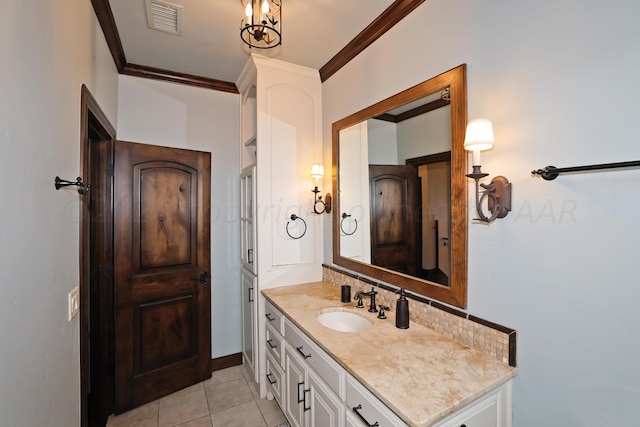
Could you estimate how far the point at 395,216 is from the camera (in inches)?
75.9

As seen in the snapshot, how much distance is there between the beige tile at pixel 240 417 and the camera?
210 centimetres

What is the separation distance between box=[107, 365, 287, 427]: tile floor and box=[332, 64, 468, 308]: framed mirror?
1.26 meters

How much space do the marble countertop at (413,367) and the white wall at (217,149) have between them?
1319 mm

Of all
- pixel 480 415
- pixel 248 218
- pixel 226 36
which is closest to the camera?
pixel 480 415

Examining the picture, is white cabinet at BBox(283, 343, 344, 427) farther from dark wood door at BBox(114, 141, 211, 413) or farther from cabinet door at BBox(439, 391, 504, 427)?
dark wood door at BBox(114, 141, 211, 413)

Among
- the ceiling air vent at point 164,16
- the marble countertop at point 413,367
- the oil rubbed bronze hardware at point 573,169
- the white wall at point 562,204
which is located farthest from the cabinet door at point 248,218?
the oil rubbed bronze hardware at point 573,169

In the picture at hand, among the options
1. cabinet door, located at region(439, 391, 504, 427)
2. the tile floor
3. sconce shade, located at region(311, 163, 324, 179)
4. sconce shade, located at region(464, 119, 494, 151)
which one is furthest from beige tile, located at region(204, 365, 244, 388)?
sconce shade, located at region(464, 119, 494, 151)

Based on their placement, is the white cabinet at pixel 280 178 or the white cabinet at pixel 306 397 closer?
the white cabinet at pixel 306 397

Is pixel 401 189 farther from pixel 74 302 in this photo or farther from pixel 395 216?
pixel 74 302

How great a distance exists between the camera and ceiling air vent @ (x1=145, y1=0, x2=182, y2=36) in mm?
1762

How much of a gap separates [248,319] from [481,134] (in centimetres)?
235

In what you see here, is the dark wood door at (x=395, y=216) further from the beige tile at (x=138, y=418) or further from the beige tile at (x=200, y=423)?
the beige tile at (x=138, y=418)

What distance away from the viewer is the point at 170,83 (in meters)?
2.66

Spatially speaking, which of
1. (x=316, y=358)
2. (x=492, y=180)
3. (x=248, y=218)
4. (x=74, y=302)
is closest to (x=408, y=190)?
(x=492, y=180)
